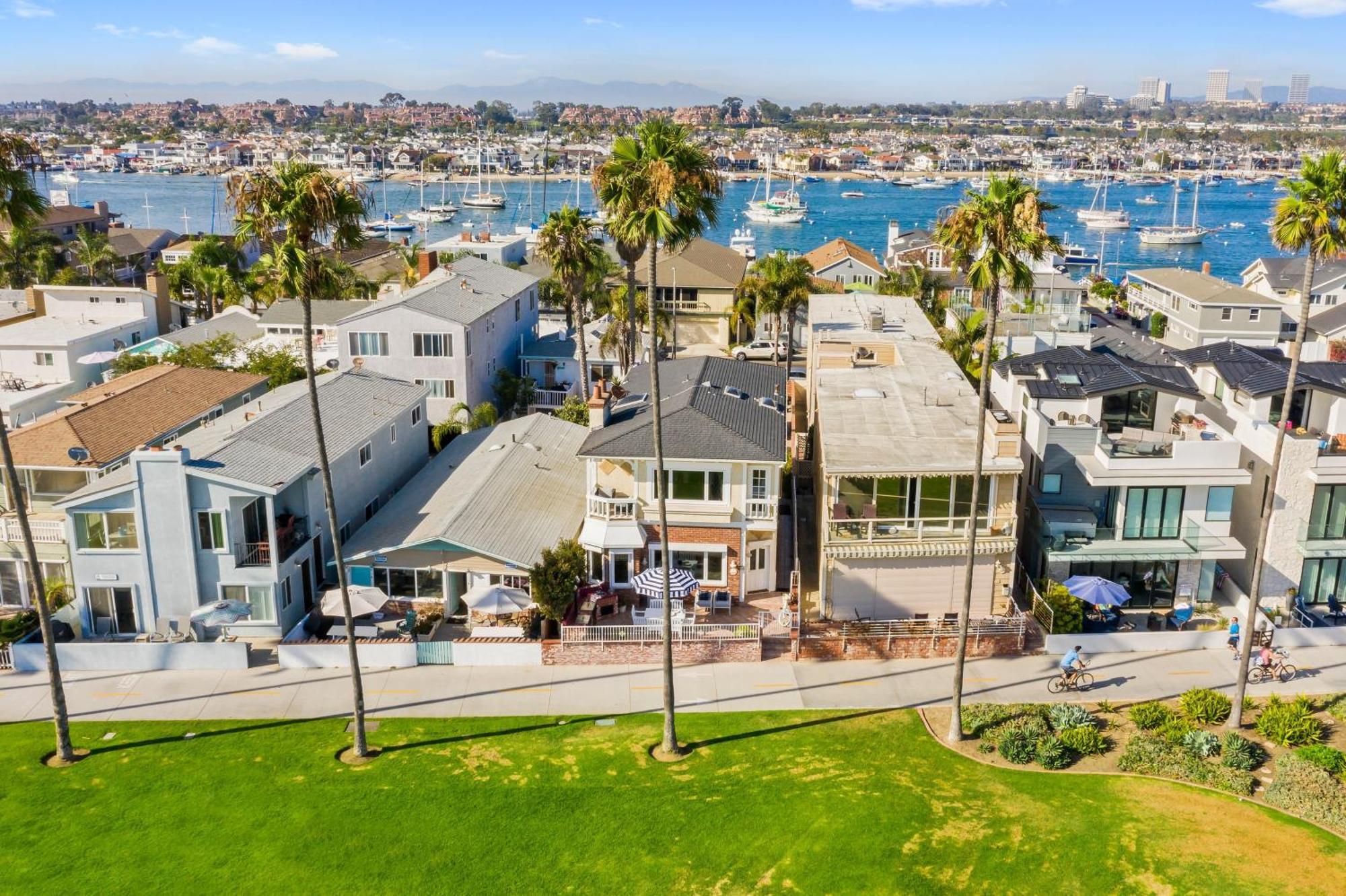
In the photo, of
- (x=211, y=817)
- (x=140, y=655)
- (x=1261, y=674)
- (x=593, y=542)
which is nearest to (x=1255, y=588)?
(x=1261, y=674)

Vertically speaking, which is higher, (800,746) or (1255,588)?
(1255,588)

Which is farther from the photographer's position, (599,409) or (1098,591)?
(599,409)

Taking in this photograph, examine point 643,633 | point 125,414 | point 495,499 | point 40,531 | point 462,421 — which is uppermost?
point 125,414

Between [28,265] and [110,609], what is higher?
[28,265]

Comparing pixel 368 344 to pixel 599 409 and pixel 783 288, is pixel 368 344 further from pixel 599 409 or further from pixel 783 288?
pixel 783 288

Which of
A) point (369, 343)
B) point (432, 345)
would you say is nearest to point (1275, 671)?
point (432, 345)

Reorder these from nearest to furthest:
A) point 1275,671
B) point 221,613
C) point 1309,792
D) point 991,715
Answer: point 1309,792 < point 991,715 < point 1275,671 < point 221,613

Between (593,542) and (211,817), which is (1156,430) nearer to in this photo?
(593,542)
